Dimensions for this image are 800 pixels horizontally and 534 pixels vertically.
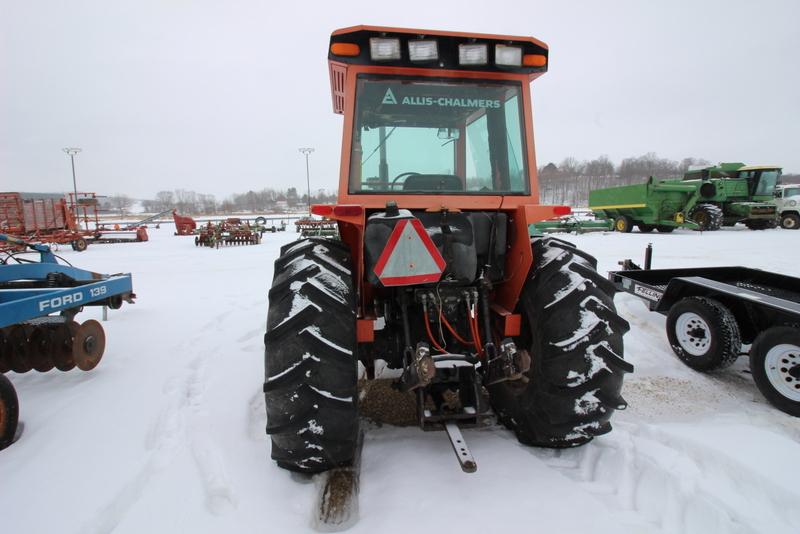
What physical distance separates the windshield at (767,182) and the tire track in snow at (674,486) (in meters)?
21.3

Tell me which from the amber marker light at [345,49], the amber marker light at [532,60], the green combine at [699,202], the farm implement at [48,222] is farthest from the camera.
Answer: the farm implement at [48,222]

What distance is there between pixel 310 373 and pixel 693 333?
368 centimetres

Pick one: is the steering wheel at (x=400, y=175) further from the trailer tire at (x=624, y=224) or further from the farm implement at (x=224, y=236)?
the trailer tire at (x=624, y=224)

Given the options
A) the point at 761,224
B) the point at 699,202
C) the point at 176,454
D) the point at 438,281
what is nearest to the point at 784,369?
the point at 438,281

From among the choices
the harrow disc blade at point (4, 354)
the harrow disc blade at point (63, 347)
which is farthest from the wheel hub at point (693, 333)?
the harrow disc blade at point (4, 354)

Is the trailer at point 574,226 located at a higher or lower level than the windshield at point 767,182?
lower

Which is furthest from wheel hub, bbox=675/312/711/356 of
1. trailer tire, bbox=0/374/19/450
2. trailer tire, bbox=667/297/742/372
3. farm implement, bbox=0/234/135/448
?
farm implement, bbox=0/234/135/448

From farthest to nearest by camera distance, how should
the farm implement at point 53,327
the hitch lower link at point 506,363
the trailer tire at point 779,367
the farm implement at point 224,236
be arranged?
the farm implement at point 224,236, the farm implement at point 53,327, the trailer tire at point 779,367, the hitch lower link at point 506,363

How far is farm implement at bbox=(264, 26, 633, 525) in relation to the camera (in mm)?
2051

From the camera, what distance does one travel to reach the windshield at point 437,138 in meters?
2.58

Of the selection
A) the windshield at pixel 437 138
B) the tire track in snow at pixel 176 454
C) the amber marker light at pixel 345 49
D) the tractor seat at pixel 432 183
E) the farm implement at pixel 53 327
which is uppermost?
the amber marker light at pixel 345 49

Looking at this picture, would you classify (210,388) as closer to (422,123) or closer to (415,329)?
(415,329)

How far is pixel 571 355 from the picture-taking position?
220 cm

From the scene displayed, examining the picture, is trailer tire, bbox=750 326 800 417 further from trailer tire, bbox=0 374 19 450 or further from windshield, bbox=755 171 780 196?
windshield, bbox=755 171 780 196
